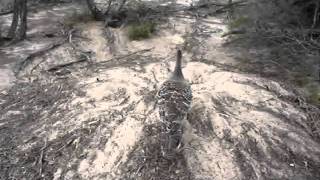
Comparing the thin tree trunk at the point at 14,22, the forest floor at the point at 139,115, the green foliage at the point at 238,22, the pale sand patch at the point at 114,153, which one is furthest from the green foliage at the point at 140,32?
the pale sand patch at the point at 114,153

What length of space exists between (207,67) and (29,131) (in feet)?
13.4

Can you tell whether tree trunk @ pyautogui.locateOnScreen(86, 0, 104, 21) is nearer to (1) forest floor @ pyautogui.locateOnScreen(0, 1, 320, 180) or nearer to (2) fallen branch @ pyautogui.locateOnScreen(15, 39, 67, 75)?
(1) forest floor @ pyautogui.locateOnScreen(0, 1, 320, 180)

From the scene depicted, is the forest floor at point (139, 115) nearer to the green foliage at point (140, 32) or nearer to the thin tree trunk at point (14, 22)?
the green foliage at point (140, 32)

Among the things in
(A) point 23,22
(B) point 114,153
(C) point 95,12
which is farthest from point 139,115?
(C) point 95,12

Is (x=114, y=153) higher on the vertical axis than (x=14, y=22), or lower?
lower

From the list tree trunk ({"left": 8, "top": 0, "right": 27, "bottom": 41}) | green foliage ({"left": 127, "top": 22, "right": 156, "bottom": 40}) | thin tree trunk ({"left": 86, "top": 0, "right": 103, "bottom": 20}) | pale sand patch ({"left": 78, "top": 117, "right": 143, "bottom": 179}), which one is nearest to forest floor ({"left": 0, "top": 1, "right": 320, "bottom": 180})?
pale sand patch ({"left": 78, "top": 117, "right": 143, "bottom": 179})

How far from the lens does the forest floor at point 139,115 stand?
22.6 ft

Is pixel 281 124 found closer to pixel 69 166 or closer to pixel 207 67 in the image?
pixel 207 67

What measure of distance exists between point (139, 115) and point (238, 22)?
504cm

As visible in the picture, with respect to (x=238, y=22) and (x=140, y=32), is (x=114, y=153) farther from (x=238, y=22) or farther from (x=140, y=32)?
(x=238, y=22)

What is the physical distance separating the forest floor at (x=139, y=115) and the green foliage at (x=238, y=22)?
0.49m

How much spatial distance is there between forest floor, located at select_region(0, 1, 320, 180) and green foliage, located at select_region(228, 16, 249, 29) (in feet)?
1.62

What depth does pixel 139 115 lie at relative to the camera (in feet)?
25.6

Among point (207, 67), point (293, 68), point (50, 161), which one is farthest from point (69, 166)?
point (293, 68)
